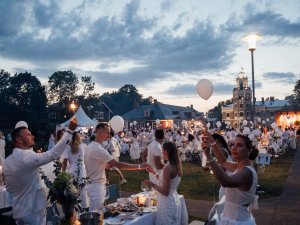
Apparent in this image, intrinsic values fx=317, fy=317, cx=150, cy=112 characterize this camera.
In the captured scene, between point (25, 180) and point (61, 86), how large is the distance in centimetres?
7712

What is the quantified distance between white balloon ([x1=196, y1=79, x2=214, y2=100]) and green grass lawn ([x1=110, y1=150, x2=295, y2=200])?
513cm

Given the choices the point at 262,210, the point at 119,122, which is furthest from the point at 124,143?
the point at 262,210

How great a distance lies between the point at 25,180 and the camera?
145 inches

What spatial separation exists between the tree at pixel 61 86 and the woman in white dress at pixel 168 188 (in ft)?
245

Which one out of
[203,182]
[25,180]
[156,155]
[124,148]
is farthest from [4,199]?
[124,148]

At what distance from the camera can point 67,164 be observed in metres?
7.30

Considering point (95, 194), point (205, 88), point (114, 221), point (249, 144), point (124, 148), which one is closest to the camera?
point (249, 144)

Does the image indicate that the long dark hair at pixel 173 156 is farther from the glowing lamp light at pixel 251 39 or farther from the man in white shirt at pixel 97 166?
the glowing lamp light at pixel 251 39

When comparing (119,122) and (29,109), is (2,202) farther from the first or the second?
(29,109)

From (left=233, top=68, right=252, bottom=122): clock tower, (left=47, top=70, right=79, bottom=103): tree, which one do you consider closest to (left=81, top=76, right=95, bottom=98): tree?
(left=47, top=70, right=79, bottom=103): tree

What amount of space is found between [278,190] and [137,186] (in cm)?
516

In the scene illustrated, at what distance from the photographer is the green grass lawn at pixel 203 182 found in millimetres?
10812

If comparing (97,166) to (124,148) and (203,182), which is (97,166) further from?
(124,148)

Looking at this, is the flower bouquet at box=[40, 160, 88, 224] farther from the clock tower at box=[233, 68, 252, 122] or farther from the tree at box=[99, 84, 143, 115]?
the tree at box=[99, 84, 143, 115]
